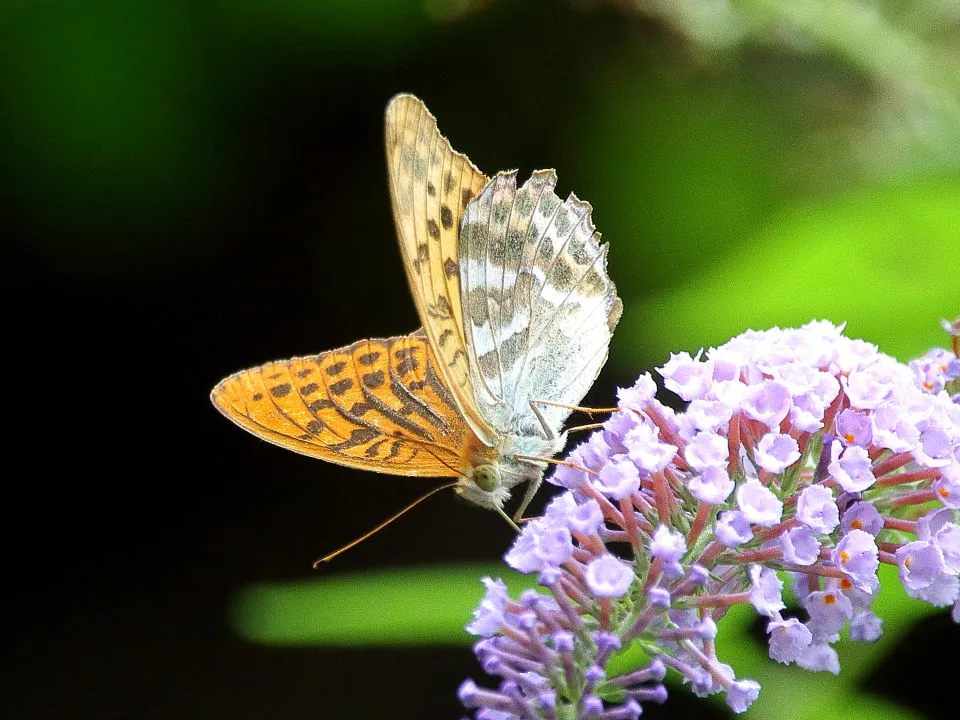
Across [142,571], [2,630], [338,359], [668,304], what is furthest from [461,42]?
[2,630]

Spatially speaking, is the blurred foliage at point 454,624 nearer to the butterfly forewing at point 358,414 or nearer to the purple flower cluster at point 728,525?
the purple flower cluster at point 728,525

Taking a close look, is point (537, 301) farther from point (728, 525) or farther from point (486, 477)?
point (728, 525)

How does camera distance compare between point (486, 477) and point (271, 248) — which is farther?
point (271, 248)

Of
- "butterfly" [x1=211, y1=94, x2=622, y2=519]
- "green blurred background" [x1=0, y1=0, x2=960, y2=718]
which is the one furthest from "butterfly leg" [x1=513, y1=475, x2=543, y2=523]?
"green blurred background" [x1=0, y1=0, x2=960, y2=718]

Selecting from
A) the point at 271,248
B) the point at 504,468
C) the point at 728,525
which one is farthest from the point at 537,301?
the point at 271,248

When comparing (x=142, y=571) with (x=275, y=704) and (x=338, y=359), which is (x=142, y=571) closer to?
(x=275, y=704)

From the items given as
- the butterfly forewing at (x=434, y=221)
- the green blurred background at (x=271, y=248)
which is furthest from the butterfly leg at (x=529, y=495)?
the green blurred background at (x=271, y=248)

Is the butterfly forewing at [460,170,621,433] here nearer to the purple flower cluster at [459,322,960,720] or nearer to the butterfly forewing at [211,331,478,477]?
the butterfly forewing at [211,331,478,477]
